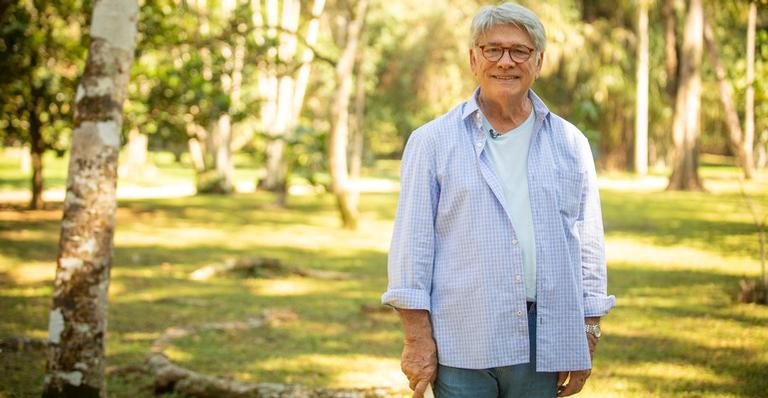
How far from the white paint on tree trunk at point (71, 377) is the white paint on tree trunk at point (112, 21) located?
73.5 inches

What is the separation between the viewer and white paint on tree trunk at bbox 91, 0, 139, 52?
5.31m

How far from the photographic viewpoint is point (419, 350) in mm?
3096

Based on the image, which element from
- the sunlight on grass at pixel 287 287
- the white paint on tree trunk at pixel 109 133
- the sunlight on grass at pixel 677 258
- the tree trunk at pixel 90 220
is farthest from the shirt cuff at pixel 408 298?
the sunlight on grass at pixel 677 258

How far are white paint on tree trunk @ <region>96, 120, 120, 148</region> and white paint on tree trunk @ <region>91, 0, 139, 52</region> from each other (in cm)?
45

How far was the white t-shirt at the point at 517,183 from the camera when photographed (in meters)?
3.09

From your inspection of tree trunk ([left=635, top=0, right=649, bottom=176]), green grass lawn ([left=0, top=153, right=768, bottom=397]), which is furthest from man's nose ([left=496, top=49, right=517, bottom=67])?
tree trunk ([left=635, top=0, right=649, bottom=176])

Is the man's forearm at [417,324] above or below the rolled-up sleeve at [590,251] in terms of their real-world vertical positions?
below

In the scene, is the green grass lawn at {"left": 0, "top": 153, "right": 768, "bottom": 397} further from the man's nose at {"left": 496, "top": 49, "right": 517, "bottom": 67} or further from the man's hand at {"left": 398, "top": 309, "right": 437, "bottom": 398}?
the man's nose at {"left": 496, "top": 49, "right": 517, "bottom": 67}

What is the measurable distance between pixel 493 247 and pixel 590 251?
444 mm

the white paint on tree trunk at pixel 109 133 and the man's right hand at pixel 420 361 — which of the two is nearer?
the man's right hand at pixel 420 361

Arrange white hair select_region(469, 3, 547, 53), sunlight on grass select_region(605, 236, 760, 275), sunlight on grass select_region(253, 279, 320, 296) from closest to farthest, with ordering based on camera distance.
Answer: white hair select_region(469, 3, 547, 53) < sunlight on grass select_region(253, 279, 320, 296) < sunlight on grass select_region(605, 236, 760, 275)

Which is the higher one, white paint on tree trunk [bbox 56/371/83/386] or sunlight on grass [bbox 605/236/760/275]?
white paint on tree trunk [bbox 56/371/83/386]

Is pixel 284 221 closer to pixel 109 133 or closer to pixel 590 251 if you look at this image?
pixel 109 133

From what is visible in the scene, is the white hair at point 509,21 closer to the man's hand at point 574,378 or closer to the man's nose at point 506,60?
the man's nose at point 506,60
